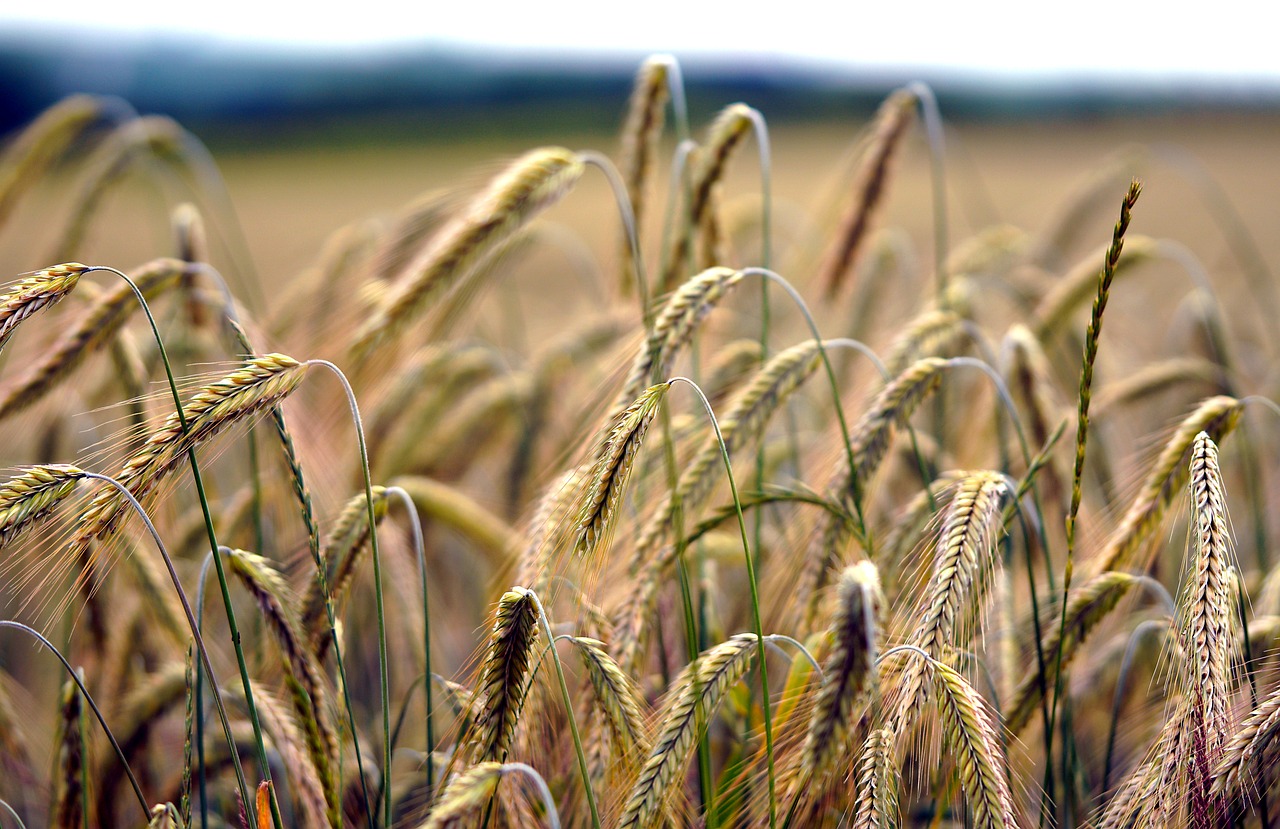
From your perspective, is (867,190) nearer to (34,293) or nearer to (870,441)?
(870,441)

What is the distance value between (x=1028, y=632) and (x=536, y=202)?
4.81 ft

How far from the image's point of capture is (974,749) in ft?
3.34

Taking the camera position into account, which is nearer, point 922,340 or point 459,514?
point 922,340

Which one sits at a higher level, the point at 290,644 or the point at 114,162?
the point at 114,162

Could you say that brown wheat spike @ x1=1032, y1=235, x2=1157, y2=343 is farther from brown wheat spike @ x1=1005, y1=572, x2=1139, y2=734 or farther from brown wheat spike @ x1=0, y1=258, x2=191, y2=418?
brown wheat spike @ x1=0, y1=258, x2=191, y2=418

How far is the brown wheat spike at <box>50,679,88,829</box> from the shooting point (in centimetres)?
132

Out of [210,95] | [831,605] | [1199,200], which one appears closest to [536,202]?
[831,605]

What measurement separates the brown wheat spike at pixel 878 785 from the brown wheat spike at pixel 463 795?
442mm

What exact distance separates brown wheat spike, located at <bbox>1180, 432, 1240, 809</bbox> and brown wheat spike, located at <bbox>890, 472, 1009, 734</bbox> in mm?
249

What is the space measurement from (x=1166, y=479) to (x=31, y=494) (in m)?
1.72

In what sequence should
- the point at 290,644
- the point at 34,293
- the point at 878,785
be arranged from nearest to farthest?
the point at 878,785 → the point at 34,293 → the point at 290,644

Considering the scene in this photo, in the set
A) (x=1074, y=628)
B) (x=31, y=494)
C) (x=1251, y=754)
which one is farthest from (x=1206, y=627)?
(x=31, y=494)

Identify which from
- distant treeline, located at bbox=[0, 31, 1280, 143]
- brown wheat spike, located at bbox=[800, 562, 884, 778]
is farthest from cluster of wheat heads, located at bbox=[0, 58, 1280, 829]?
distant treeline, located at bbox=[0, 31, 1280, 143]

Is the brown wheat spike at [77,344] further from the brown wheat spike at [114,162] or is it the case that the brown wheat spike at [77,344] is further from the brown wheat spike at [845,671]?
the brown wheat spike at [845,671]
